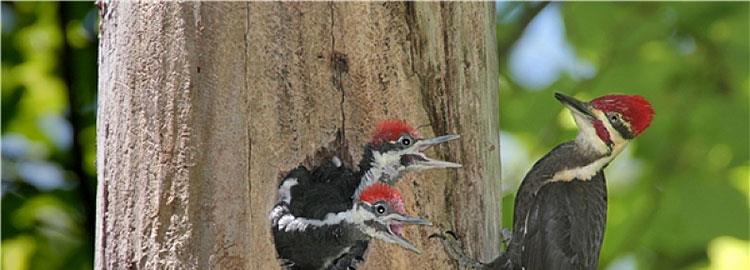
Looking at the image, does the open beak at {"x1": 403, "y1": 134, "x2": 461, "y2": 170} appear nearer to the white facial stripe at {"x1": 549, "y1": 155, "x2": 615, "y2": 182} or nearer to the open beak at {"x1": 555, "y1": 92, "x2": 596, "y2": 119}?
the open beak at {"x1": 555, "y1": 92, "x2": 596, "y2": 119}

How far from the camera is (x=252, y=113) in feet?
9.35

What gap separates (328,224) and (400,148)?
0.25 metres

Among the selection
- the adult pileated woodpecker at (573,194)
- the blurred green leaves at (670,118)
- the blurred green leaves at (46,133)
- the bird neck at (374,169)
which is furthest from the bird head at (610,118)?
the blurred green leaves at (46,133)

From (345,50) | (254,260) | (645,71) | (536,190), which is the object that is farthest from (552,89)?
(254,260)

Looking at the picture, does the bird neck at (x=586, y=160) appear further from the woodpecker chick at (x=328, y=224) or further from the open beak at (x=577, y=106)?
the woodpecker chick at (x=328, y=224)

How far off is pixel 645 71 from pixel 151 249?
9.03ft

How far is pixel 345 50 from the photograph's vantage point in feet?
9.79

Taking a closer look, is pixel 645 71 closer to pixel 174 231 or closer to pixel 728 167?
pixel 728 167

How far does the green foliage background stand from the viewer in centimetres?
476

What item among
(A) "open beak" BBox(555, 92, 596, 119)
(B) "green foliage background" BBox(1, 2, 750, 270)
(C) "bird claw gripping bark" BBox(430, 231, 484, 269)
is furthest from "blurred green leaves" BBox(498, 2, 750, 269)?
(C) "bird claw gripping bark" BBox(430, 231, 484, 269)

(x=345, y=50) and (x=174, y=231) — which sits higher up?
(x=345, y=50)

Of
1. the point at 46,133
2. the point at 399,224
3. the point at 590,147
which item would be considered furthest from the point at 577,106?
the point at 46,133

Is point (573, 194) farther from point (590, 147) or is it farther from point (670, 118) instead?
point (670, 118)

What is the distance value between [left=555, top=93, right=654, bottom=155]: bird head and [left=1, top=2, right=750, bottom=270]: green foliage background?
4.06 ft
